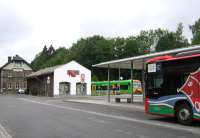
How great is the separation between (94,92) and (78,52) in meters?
32.4

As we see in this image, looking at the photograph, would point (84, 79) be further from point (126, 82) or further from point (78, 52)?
point (78, 52)

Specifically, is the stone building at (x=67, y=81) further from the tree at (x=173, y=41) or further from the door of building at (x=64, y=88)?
the tree at (x=173, y=41)

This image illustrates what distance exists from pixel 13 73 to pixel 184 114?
332 ft

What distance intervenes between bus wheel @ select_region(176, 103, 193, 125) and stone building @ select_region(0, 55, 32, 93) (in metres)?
99.4

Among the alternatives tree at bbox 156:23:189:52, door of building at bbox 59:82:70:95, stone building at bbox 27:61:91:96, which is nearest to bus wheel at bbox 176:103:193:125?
stone building at bbox 27:61:91:96

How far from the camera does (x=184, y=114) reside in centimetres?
1551

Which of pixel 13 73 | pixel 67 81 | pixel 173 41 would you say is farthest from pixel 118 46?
pixel 67 81

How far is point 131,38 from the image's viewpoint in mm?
110562

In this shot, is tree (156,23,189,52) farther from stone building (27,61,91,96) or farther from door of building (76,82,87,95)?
door of building (76,82,87,95)

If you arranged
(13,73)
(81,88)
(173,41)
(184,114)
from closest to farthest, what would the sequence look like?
(184,114) < (81,88) < (173,41) < (13,73)

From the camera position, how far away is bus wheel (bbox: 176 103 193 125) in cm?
1523

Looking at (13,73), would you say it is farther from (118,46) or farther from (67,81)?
(67,81)

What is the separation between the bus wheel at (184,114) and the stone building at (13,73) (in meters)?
99.4

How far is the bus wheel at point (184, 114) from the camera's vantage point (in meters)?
15.2
